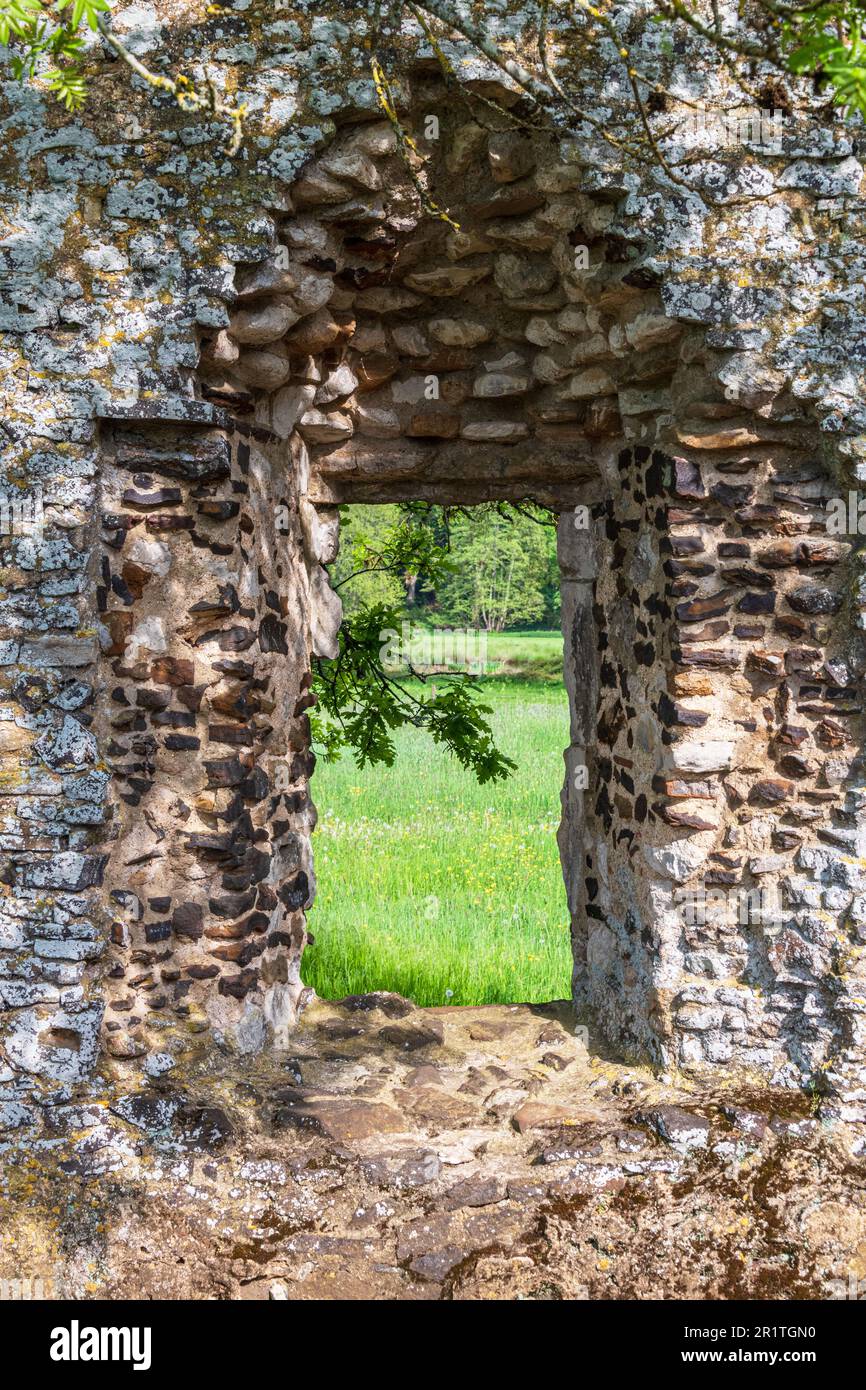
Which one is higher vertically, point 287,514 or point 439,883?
point 287,514

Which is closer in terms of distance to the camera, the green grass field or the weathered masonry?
the weathered masonry

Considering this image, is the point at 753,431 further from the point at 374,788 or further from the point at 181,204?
the point at 374,788

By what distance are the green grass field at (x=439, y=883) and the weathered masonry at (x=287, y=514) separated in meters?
1.55

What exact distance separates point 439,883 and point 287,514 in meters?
3.39

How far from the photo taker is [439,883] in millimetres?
6898

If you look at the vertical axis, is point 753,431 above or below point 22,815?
above

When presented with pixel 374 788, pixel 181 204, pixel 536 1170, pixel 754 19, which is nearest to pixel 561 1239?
pixel 536 1170

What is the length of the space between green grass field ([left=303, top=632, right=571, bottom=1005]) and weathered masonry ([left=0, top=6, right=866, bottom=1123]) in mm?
1546

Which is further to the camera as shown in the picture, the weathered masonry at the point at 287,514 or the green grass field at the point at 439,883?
the green grass field at the point at 439,883

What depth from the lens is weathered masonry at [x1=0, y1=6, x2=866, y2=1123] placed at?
10.7 feet

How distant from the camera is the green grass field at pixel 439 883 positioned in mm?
5559

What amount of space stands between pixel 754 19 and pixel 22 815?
3.21m

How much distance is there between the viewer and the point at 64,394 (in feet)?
10.7
